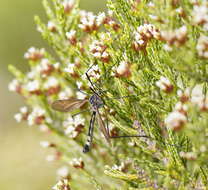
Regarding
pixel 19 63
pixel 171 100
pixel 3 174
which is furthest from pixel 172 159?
pixel 19 63

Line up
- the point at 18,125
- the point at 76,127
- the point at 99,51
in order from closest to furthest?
the point at 99,51 → the point at 76,127 → the point at 18,125

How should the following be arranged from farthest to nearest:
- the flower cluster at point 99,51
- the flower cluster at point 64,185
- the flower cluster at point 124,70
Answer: the flower cluster at point 64,185 → the flower cluster at point 99,51 → the flower cluster at point 124,70

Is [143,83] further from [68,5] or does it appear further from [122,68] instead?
[68,5]

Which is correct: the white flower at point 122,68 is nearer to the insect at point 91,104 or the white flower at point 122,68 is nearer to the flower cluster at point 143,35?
the flower cluster at point 143,35

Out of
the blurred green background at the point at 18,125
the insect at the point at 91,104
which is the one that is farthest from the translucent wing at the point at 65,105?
the blurred green background at the point at 18,125

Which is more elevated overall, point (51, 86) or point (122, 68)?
point (51, 86)

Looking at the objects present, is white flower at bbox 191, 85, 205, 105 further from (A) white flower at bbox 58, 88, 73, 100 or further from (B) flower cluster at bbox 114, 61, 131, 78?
(A) white flower at bbox 58, 88, 73, 100

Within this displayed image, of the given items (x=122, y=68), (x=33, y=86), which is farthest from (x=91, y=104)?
(x=33, y=86)
